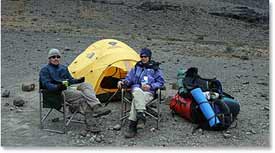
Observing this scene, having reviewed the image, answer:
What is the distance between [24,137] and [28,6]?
19021 mm

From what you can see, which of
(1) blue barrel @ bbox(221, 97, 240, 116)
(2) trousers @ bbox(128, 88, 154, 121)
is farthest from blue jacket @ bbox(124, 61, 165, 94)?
(1) blue barrel @ bbox(221, 97, 240, 116)

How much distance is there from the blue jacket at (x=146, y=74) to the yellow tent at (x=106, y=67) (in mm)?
928

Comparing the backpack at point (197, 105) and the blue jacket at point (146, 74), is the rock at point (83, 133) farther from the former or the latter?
the backpack at point (197, 105)

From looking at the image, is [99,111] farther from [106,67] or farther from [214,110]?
[214,110]

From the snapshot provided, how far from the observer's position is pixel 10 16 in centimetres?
2238

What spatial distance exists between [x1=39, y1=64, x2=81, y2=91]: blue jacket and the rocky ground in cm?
61

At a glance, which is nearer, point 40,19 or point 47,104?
point 47,104

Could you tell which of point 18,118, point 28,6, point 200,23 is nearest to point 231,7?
point 200,23

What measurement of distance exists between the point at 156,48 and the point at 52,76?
9036mm

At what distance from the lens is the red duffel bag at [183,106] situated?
7258mm

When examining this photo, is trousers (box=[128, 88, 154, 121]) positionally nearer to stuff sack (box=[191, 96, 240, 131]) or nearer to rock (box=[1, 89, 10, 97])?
stuff sack (box=[191, 96, 240, 131])

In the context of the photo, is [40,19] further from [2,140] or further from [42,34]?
[2,140]

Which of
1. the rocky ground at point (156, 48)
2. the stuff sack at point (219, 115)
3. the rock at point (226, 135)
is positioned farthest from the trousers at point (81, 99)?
the rock at point (226, 135)

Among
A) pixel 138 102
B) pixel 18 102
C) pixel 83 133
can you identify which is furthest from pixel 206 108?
pixel 18 102
